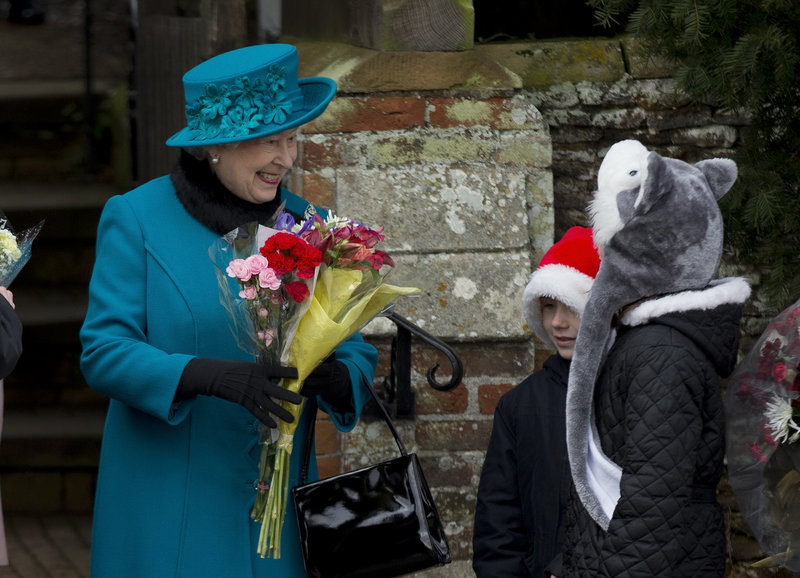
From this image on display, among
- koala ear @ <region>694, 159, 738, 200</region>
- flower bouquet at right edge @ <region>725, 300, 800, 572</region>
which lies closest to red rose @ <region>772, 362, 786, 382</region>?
flower bouquet at right edge @ <region>725, 300, 800, 572</region>

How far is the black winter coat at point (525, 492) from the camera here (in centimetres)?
248

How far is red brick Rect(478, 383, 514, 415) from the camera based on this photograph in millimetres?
3123

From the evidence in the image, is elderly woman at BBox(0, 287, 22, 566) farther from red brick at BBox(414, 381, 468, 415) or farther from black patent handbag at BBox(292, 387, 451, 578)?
red brick at BBox(414, 381, 468, 415)

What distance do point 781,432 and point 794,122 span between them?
1.18 meters

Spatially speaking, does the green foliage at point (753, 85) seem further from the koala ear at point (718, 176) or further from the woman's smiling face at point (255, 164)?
the woman's smiling face at point (255, 164)

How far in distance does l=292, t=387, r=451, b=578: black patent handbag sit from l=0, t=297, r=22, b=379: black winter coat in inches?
24.1

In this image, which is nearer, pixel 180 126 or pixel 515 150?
pixel 515 150

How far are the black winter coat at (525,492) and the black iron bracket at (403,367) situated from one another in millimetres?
221

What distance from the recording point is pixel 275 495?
2.29 meters

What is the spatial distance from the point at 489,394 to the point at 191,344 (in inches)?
42.0

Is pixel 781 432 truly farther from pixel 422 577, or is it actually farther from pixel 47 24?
pixel 47 24

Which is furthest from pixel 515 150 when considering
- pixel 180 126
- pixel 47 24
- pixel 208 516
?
pixel 47 24

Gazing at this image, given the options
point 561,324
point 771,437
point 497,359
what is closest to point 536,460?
point 561,324

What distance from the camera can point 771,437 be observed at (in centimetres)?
221
